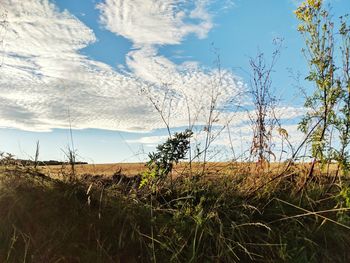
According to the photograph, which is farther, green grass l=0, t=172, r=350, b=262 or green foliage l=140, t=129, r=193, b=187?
green foliage l=140, t=129, r=193, b=187

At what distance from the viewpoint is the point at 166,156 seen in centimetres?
554

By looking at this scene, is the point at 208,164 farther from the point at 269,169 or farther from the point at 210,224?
the point at 210,224

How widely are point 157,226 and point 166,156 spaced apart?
4.05 ft

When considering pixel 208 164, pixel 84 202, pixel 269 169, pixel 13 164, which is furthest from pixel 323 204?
pixel 13 164

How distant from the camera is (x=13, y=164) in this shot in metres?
5.12

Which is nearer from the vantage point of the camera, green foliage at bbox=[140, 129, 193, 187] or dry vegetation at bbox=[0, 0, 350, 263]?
dry vegetation at bbox=[0, 0, 350, 263]

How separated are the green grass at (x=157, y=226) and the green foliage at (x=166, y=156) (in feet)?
1.07

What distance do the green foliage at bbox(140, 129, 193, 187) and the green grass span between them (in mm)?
325

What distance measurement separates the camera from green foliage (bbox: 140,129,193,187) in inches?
215

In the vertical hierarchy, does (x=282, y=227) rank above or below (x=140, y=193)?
below

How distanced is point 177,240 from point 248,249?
0.67 metres

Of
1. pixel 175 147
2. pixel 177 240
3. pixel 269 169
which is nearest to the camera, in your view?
pixel 177 240

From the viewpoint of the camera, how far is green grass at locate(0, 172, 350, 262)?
4141mm

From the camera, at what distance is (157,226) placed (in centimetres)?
446
